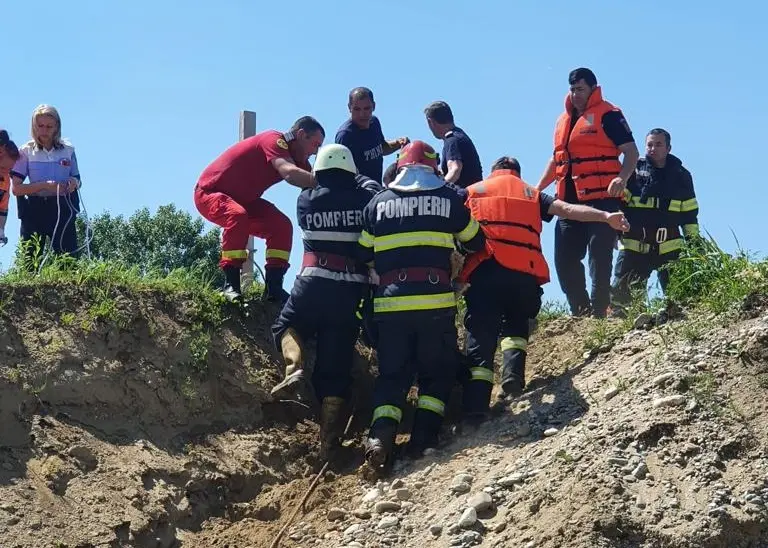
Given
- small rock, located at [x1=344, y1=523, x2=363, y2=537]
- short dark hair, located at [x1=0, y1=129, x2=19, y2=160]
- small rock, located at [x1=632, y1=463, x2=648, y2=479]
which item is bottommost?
small rock, located at [x1=344, y1=523, x2=363, y2=537]

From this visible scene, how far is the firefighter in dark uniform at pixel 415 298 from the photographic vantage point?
358 inches

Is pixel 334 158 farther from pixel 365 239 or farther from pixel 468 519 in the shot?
pixel 468 519

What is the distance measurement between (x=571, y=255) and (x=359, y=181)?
2.60 meters

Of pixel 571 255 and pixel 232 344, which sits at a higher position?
pixel 571 255

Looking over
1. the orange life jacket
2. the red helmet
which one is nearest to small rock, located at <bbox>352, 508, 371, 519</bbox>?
the red helmet

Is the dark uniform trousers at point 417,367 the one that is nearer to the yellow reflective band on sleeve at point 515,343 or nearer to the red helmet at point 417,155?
the yellow reflective band on sleeve at point 515,343

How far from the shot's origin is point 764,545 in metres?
7.44

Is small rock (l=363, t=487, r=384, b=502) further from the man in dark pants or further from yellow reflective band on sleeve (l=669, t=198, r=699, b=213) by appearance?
yellow reflective band on sleeve (l=669, t=198, r=699, b=213)

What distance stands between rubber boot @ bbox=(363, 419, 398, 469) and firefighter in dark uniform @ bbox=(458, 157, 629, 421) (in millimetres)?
826

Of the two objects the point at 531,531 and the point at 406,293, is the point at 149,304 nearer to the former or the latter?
the point at 406,293

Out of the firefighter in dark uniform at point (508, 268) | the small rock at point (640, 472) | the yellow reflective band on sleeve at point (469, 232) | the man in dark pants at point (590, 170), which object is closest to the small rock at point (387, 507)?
the firefighter in dark uniform at point (508, 268)

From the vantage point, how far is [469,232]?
9.38 meters

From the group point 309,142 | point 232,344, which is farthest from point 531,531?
point 309,142

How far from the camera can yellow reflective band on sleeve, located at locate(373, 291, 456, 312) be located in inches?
357
